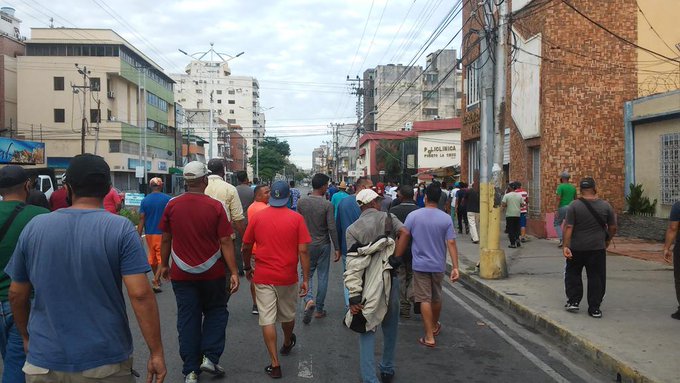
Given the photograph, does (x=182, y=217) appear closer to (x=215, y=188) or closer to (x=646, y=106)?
(x=215, y=188)

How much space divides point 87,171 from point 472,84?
21547mm

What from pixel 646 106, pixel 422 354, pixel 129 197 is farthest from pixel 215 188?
pixel 129 197

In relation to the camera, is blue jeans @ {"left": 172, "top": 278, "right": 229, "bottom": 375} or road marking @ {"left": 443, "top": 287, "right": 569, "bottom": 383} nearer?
blue jeans @ {"left": 172, "top": 278, "right": 229, "bottom": 375}

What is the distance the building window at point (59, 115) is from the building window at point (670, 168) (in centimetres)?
4542

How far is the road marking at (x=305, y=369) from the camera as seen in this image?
5.27 meters

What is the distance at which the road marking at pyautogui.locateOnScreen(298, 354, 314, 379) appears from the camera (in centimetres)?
527

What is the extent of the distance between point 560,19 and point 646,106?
10.9ft

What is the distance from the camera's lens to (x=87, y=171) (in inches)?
110

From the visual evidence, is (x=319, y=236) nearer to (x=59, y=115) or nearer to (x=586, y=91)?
(x=586, y=91)

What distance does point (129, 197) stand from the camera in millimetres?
28141

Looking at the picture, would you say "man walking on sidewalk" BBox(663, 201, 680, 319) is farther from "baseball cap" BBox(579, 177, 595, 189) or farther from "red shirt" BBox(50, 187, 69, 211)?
"red shirt" BBox(50, 187, 69, 211)

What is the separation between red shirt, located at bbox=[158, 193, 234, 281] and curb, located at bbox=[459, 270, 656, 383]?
3868 millimetres

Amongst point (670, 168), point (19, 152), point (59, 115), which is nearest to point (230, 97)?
point (59, 115)

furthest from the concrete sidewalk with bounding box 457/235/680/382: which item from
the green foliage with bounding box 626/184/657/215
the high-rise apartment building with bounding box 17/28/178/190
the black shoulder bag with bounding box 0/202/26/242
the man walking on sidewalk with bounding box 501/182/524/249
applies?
the high-rise apartment building with bounding box 17/28/178/190
